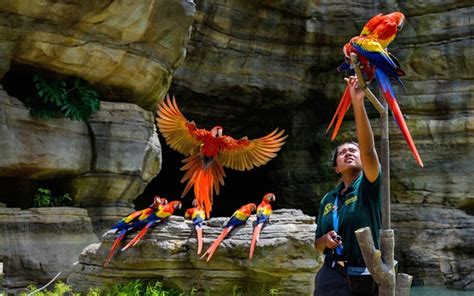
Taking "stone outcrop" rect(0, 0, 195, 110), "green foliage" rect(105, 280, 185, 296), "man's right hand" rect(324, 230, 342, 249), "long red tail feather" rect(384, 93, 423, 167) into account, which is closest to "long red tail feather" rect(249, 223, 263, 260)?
"green foliage" rect(105, 280, 185, 296)

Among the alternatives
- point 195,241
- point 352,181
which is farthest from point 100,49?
point 352,181

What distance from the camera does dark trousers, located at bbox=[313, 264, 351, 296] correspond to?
179 cm

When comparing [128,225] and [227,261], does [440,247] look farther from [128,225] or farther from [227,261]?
[128,225]

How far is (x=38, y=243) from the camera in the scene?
6.12 m

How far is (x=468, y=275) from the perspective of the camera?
30.4 feet

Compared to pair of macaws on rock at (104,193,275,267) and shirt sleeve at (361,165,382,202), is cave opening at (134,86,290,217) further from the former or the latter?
shirt sleeve at (361,165,382,202)

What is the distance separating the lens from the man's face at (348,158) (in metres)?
1.93

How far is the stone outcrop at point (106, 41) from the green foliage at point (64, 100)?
0.56ft

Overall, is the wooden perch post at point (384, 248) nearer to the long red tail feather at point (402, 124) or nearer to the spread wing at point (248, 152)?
the long red tail feather at point (402, 124)

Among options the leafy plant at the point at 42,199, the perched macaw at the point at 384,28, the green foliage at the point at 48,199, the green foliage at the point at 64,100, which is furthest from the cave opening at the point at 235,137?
the perched macaw at the point at 384,28

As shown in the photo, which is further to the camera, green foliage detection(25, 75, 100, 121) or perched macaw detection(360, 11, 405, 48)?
green foliage detection(25, 75, 100, 121)

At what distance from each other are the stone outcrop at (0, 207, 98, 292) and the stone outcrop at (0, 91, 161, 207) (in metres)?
0.46

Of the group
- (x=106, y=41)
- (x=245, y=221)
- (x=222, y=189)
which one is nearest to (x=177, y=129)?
(x=245, y=221)

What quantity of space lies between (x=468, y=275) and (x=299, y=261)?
6065 millimetres
